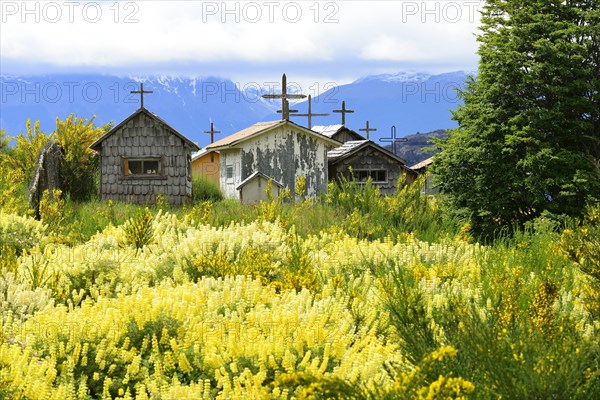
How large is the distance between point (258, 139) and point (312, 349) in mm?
23993

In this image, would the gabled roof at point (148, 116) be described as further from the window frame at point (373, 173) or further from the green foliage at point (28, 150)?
the window frame at point (373, 173)

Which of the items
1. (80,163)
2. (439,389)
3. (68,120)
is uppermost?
(68,120)

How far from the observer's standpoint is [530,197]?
63.5 ft

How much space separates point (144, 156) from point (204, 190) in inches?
131

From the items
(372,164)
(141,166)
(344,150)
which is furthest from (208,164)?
(141,166)

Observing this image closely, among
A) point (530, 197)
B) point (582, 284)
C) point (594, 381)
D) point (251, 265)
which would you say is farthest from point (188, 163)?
point (594, 381)

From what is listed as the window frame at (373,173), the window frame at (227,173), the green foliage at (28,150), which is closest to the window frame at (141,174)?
the green foliage at (28,150)

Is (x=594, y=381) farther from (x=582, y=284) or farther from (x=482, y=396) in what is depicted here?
(x=582, y=284)

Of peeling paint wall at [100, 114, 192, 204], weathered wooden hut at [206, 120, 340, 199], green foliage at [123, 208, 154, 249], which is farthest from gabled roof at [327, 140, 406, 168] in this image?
green foliage at [123, 208, 154, 249]

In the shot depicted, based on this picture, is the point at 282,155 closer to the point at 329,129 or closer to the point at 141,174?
the point at 141,174

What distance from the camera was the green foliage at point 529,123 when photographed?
1953cm

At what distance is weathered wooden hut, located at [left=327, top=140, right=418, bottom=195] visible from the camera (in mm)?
31188

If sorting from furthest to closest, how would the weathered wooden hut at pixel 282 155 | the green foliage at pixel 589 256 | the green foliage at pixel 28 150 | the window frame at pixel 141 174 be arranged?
the weathered wooden hut at pixel 282 155
the window frame at pixel 141 174
the green foliage at pixel 28 150
the green foliage at pixel 589 256

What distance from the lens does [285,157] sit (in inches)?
1118
